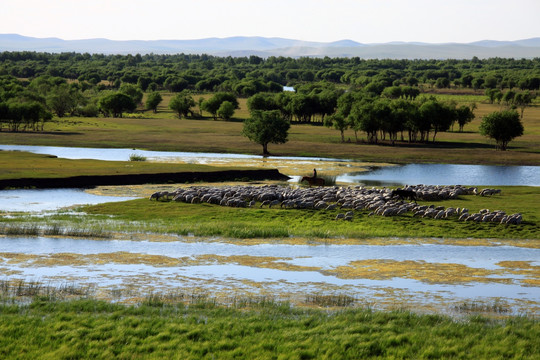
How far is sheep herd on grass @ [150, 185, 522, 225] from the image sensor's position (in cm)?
4656

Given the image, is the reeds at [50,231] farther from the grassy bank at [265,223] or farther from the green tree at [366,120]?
the green tree at [366,120]

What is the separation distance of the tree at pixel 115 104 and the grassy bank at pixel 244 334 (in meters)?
154

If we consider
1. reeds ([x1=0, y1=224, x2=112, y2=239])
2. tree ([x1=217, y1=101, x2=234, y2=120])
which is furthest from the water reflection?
tree ([x1=217, y1=101, x2=234, y2=120])

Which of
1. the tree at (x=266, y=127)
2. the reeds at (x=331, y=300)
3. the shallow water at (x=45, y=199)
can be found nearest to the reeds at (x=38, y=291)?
the reeds at (x=331, y=300)

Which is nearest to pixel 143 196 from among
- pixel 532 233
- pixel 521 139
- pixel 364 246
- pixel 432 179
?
pixel 364 246

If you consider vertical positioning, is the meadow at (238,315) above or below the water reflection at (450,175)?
above

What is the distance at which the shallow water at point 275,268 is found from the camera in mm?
27156

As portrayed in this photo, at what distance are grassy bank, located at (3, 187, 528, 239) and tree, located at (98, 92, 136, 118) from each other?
12679 cm

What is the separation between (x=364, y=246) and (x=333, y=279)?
27.5 feet

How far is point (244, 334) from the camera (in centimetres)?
2069

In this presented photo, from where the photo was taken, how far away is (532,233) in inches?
1644

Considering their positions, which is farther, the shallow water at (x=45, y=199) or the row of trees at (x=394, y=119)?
the row of trees at (x=394, y=119)

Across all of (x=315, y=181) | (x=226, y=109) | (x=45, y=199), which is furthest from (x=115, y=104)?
(x=45, y=199)

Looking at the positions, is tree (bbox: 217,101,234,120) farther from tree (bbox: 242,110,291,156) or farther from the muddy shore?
the muddy shore
